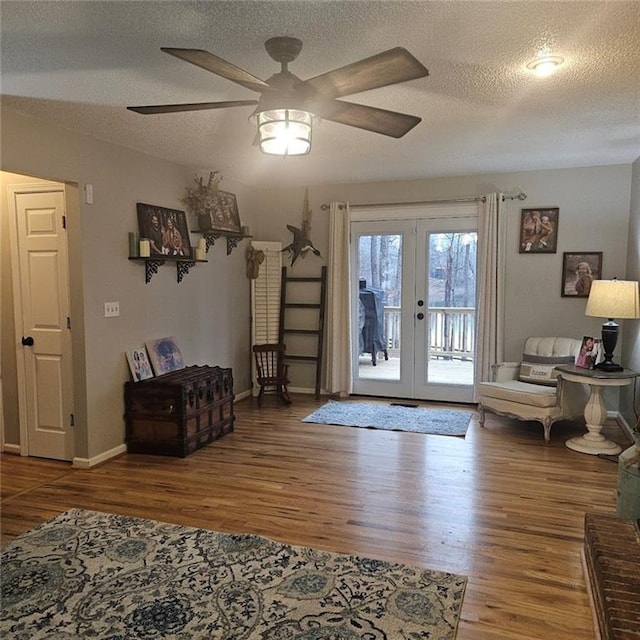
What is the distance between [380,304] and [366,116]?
3.74 m

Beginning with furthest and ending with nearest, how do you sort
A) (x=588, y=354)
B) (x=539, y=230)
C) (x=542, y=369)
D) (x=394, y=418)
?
1. (x=539, y=230)
2. (x=394, y=418)
3. (x=542, y=369)
4. (x=588, y=354)

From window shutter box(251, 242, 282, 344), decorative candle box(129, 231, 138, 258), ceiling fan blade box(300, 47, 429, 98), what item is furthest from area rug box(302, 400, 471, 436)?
ceiling fan blade box(300, 47, 429, 98)

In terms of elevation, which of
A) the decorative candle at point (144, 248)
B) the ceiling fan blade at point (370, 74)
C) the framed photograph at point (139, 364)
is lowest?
the framed photograph at point (139, 364)

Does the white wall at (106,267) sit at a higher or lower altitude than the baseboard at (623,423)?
higher

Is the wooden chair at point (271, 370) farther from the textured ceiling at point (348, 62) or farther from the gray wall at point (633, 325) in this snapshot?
the gray wall at point (633, 325)

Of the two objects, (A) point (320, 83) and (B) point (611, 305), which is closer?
(A) point (320, 83)

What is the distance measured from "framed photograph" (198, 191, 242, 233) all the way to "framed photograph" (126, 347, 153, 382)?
1.42 metres

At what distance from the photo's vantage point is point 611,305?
A: 415cm

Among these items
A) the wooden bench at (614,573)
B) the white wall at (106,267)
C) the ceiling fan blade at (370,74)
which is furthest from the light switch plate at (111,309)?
the wooden bench at (614,573)

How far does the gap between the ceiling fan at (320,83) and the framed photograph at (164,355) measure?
2.56m

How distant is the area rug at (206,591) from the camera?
81.2 inches

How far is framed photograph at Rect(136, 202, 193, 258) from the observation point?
4309 millimetres

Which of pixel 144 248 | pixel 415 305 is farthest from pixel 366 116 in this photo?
pixel 415 305

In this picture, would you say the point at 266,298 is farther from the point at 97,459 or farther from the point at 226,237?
the point at 97,459
